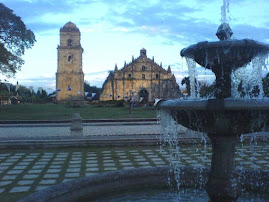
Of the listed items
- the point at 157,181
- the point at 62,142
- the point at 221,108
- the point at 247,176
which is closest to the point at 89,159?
the point at 62,142

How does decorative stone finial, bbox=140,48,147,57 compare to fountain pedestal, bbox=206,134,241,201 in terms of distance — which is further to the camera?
decorative stone finial, bbox=140,48,147,57

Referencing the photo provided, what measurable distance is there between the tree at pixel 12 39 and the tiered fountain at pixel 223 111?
20.7 meters

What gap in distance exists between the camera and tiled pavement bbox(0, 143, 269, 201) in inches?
176

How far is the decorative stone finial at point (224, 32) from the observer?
333cm

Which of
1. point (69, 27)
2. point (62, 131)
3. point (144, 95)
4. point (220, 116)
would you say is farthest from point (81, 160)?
point (69, 27)

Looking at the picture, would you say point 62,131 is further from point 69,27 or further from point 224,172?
point 69,27

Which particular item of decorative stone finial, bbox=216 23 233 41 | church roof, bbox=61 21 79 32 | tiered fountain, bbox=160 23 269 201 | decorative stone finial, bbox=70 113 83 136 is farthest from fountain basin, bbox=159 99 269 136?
church roof, bbox=61 21 79 32

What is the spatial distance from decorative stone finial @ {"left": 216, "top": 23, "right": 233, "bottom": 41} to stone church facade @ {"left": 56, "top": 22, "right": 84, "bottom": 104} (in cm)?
4672

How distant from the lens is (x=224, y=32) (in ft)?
10.9

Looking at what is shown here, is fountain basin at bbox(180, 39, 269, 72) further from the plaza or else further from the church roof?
the church roof

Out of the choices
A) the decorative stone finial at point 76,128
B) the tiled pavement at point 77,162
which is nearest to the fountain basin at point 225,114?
the tiled pavement at point 77,162

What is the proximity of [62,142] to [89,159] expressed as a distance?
1753mm

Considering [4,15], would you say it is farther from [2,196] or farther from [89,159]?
[2,196]

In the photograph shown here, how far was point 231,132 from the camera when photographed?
9.37ft
